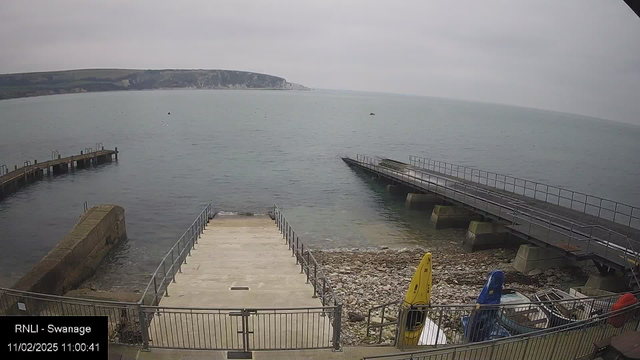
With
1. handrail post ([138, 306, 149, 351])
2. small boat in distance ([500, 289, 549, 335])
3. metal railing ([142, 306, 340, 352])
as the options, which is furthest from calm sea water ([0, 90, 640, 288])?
small boat in distance ([500, 289, 549, 335])

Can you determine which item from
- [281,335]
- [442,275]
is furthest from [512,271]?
[281,335]

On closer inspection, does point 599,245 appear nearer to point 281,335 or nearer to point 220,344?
point 281,335

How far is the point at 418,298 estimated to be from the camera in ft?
29.1

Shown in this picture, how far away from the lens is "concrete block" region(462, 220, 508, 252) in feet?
78.5

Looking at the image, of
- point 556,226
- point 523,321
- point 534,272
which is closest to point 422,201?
point 556,226

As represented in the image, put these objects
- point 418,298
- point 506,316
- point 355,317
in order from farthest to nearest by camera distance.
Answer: point 355,317, point 506,316, point 418,298

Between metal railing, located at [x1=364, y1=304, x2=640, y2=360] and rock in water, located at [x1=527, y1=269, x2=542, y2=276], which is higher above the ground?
metal railing, located at [x1=364, y1=304, x2=640, y2=360]

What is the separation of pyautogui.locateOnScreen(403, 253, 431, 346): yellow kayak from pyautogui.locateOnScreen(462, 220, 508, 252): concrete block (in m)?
16.4

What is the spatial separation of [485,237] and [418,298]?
55.7ft

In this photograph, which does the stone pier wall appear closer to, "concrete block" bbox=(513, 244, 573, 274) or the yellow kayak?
the yellow kayak

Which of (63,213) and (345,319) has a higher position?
(345,319)

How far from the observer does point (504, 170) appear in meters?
58.4

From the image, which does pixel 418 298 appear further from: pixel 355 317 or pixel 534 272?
pixel 534 272

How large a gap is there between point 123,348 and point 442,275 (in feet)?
49.6
